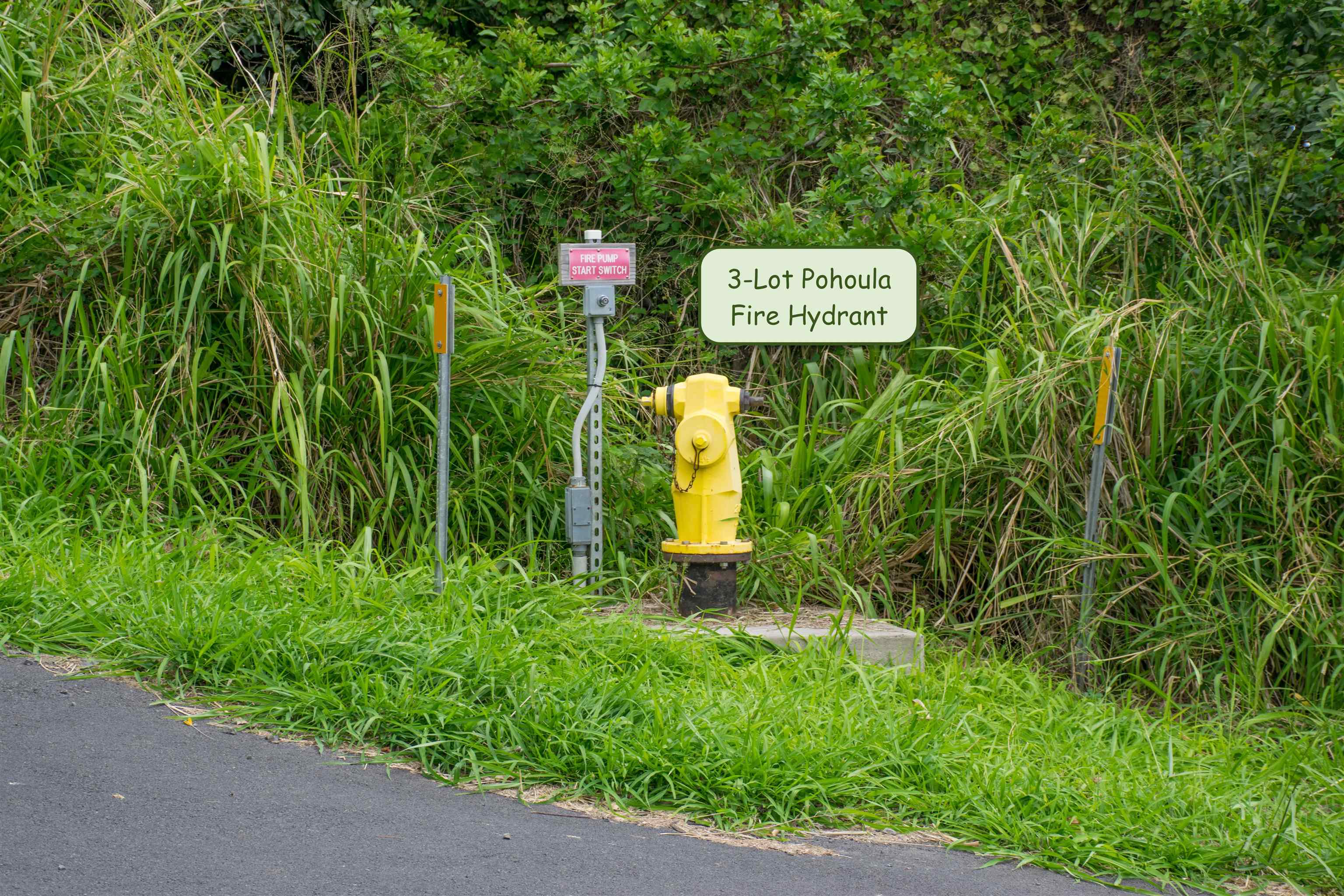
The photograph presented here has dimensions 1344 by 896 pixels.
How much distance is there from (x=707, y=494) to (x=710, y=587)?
392 mm

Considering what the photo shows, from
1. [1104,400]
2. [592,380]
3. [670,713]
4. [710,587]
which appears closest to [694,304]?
[592,380]

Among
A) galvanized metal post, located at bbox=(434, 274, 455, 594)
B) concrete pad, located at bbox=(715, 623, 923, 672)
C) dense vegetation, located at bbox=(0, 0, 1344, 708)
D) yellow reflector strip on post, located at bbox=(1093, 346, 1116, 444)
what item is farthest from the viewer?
dense vegetation, located at bbox=(0, 0, 1344, 708)

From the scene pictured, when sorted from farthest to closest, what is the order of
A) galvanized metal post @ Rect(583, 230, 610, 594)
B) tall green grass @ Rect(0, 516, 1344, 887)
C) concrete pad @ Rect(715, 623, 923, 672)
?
1. galvanized metal post @ Rect(583, 230, 610, 594)
2. concrete pad @ Rect(715, 623, 923, 672)
3. tall green grass @ Rect(0, 516, 1344, 887)

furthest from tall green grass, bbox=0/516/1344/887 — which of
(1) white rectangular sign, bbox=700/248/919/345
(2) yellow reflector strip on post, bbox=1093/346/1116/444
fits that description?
(1) white rectangular sign, bbox=700/248/919/345

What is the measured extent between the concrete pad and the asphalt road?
149 centimetres

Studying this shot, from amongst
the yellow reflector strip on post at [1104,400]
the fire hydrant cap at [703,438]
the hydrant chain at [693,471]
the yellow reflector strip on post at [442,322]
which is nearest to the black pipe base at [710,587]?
the hydrant chain at [693,471]

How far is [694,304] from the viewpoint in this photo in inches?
310

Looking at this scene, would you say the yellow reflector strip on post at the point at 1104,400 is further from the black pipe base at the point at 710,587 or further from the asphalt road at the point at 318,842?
the asphalt road at the point at 318,842

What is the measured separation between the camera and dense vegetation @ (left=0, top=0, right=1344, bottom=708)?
Answer: 581 cm

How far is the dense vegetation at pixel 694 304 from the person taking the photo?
5.81m

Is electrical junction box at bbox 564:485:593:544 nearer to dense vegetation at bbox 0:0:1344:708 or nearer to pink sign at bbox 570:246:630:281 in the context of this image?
dense vegetation at bbox 0:0:1344:708

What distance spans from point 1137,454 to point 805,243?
214cm

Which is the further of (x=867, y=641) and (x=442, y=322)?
(x=867, y=641)

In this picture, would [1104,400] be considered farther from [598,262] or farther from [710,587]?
[598,262]
